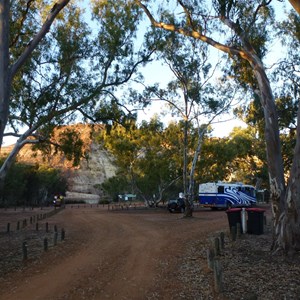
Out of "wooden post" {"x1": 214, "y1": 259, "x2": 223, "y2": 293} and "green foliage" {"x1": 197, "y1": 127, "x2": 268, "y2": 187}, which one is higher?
"green foliage" {"x1": 197, "y1": 127, "x2": 268, "y2": 187}

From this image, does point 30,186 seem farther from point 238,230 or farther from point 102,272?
point 102,272

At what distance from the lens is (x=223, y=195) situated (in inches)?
1571

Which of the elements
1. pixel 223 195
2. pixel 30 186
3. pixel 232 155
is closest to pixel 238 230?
pixel 223 195

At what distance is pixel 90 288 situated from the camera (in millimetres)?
8188

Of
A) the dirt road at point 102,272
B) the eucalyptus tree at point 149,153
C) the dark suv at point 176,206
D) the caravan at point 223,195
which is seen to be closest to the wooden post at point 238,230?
the dirt road at point 102,272

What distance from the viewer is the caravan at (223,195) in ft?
131

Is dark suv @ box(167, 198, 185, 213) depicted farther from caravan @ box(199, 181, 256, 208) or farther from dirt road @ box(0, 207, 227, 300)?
dirt road @ box(0, 207, 227, 300)

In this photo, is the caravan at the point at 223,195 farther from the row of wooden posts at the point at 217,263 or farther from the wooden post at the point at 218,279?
the wooden post at the point at 218,279

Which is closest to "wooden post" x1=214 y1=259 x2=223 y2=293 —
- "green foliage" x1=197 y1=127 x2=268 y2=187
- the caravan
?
the caravan

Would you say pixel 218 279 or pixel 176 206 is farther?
pixel 176 206

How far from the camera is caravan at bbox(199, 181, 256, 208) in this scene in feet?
131

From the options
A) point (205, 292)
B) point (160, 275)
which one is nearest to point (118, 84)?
point (160, 275)

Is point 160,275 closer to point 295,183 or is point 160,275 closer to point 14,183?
point 295,183

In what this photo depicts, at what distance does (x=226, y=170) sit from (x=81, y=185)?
55.1 m
